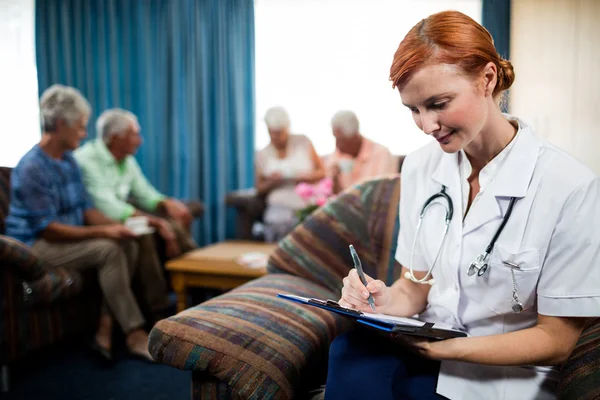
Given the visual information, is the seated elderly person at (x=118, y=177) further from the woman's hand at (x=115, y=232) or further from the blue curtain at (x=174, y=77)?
the blue curtain at (x=174, y=77)

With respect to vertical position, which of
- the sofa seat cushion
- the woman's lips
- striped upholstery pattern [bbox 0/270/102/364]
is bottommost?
striped upholstery pattern [bbox 0/270/102/364]

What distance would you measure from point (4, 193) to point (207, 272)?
101 cm

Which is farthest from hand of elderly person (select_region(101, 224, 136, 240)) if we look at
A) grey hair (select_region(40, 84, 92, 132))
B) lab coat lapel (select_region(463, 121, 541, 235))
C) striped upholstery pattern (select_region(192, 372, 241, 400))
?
lab coat lapel (select_region(463, 121, 541, 235))

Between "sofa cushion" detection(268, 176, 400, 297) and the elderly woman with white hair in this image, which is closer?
"sofa cushion" detection(268, 176, 400, 297)

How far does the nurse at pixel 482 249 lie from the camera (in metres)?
0.87

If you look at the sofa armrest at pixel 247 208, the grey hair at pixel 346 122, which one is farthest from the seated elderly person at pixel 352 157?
the sofa armrest at pixel 247 208

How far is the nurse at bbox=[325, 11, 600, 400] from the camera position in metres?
0.87

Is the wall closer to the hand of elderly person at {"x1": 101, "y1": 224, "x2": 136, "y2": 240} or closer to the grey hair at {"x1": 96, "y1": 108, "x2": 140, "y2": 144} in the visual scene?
the hand of elderly person at {"x1": 101, "y1": 224, "x2": 136, "y2": 240}

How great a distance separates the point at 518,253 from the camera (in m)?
0.92

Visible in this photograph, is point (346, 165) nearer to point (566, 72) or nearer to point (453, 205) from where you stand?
point (566, 72)

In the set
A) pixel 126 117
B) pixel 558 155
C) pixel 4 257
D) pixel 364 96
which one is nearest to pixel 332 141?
pixel 364 96

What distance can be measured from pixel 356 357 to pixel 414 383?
0.13 meters

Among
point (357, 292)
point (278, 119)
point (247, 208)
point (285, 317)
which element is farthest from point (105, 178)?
point (357, 292)

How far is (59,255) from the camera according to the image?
2.28m
